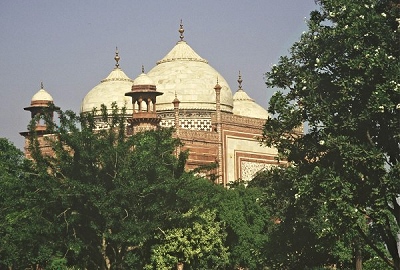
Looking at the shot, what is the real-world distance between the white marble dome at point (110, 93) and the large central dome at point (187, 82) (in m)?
1.66

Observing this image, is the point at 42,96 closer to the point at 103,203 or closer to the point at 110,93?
the point at 110,93

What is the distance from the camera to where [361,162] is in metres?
17.7

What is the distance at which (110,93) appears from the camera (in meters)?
43.1

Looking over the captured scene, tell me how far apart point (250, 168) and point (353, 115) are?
2220 cm

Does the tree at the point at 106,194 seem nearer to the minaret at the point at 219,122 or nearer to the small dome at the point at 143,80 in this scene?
the small dome at the point at 143,80

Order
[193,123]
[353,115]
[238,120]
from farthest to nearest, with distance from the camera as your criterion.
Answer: [193,123]
[238,120]
[353,115]

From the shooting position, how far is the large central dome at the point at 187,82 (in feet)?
134

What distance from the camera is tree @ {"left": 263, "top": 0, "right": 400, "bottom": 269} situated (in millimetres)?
17469

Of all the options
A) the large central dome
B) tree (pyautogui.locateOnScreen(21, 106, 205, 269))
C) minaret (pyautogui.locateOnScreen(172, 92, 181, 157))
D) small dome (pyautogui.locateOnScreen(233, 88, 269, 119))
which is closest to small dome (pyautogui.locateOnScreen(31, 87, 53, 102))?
the large central dome

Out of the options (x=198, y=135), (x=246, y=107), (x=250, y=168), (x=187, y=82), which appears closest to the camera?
(x=198, y=135)

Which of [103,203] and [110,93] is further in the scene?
[110,93]

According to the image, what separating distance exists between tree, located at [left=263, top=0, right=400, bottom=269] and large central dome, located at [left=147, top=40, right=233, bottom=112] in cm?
2096

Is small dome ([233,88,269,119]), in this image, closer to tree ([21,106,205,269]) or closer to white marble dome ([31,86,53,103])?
white marble dome ([31,86,53,103])

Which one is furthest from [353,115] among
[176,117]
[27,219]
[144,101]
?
[144,101]
